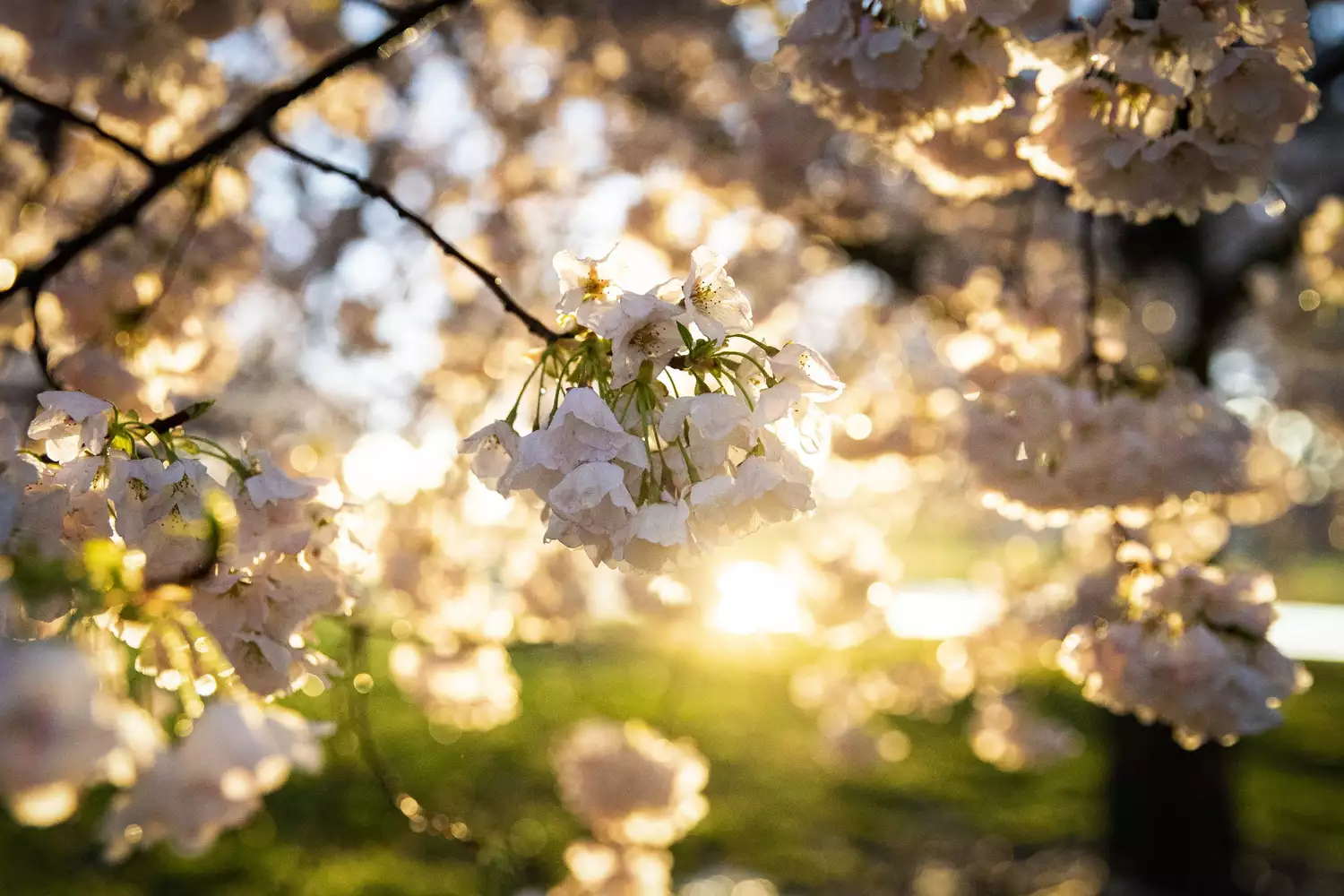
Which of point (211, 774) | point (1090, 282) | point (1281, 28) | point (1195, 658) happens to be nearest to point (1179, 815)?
point (1195, 658)

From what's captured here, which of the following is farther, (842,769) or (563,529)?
(842,769)

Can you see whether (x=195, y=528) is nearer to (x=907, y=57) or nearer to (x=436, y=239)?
(x=436, y=239)

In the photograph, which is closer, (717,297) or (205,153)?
(717,297)

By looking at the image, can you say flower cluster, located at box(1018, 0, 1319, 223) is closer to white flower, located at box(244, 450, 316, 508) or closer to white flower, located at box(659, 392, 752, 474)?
white flower, located at box(659, 392, 752, 474)

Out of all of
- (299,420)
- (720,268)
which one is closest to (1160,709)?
(720,268)

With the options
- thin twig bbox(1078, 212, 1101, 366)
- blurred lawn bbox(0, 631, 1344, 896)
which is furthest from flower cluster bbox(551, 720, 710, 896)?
thin twig bbox(1078, 212, 1101, 366)

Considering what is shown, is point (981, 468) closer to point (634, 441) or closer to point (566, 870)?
point (634, 441)

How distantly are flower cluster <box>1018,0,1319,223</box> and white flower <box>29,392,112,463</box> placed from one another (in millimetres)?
1455

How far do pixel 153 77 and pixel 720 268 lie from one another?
2579 millimetres

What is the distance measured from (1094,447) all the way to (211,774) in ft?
5.91

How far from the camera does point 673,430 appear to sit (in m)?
1.09

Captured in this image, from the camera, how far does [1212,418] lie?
2.17 meters

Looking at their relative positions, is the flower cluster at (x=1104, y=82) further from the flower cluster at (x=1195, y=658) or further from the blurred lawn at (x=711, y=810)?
the blurred lawn at (x=711, y=810)

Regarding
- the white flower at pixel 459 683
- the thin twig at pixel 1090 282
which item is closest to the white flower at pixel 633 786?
the white flower at pixel 459 683
